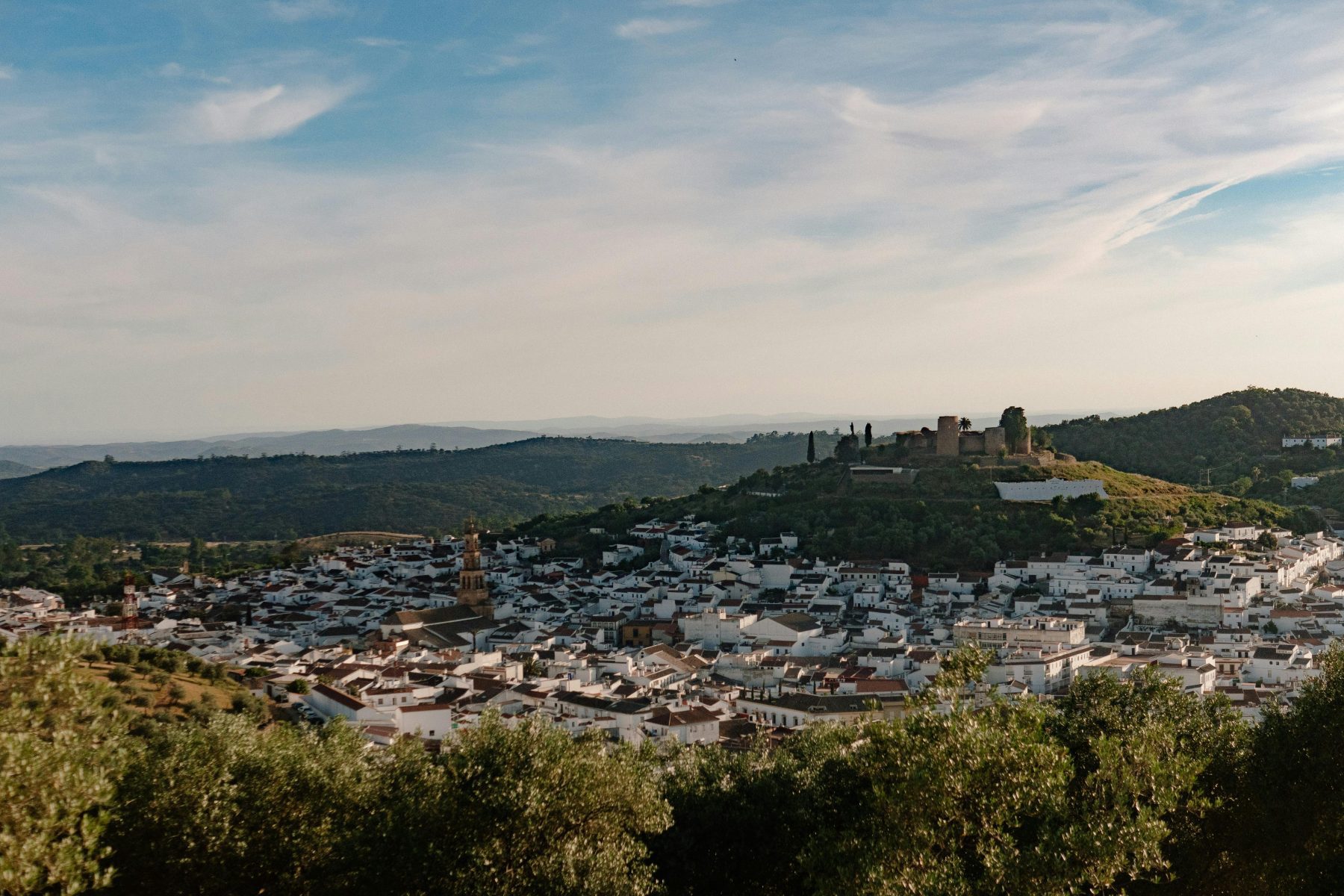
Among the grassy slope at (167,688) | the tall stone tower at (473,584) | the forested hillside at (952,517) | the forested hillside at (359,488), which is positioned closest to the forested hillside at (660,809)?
the grassy slope at (167,688)

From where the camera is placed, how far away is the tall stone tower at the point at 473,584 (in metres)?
49.2

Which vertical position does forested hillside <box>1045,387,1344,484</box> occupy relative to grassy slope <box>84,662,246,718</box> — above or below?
above

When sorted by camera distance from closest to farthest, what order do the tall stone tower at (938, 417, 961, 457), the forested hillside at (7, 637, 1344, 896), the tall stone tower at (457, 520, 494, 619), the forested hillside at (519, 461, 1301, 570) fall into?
the forested hillside at (7, 637, 1344, 896) → the tall stone tower at (457, 520, 494, 619) → the forested hillside at (519, 461, 1301, 570) → the tall stone tower at (938, 417, 961, 457)

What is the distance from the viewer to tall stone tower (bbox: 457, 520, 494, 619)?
49.2 m

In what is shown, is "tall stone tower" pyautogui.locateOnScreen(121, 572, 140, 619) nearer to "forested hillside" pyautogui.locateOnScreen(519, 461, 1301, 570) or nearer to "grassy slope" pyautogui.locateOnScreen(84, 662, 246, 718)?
"grassy slope" pyautogui.locateOnScreen(84, 662, 246, 718)

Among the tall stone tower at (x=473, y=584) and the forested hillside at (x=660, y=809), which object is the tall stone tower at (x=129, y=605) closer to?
the tall stone tower at (x=473, y=584)

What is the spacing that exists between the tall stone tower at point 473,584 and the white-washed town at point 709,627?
0.11 meters

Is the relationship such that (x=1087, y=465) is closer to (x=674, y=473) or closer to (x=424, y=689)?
(x=424, y=689)

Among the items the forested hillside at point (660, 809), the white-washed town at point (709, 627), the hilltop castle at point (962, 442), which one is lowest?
the white-washed town at point (709, 627)

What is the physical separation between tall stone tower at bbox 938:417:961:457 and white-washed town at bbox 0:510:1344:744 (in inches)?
609

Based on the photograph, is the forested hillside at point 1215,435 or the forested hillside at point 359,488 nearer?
the forested hillside at point 1215,435

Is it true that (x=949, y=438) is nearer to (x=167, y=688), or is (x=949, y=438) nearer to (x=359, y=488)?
(x=167, y=688)

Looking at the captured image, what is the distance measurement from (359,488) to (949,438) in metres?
82.9

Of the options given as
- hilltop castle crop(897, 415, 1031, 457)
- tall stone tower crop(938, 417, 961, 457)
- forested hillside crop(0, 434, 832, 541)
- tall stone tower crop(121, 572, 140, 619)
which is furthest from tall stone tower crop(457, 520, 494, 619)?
forested hillside crop(0, 434, 832, 541)
